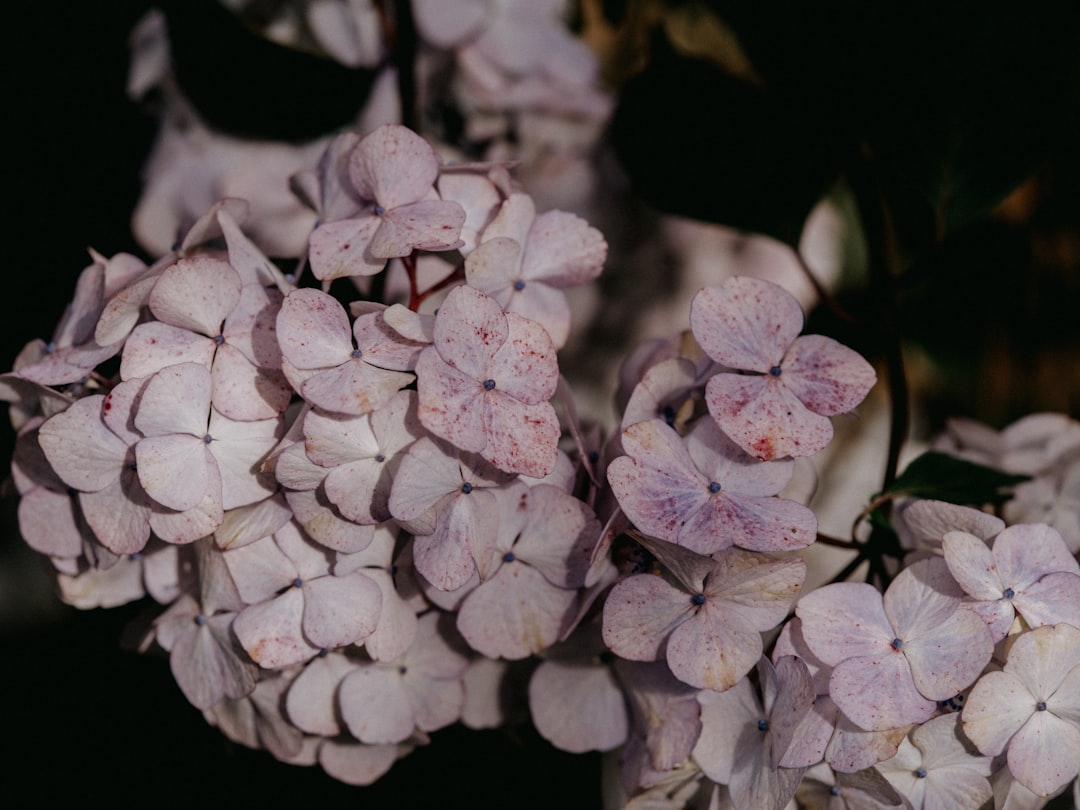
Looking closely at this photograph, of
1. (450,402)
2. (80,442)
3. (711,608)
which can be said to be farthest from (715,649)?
(80,442)

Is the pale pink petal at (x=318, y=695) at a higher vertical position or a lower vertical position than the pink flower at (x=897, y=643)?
lower

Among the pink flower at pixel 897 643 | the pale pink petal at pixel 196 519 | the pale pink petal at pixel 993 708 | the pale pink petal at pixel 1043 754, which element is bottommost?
the pale pink petal at pixel 1043 754

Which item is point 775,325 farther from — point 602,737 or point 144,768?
point 144,768

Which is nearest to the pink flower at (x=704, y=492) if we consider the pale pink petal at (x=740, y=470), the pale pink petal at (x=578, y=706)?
the pale pink petal at (x=740, y=470)

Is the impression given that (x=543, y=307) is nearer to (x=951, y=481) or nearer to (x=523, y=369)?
(x=523, y=369)

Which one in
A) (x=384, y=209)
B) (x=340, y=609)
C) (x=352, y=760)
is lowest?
(x=352, y=760)

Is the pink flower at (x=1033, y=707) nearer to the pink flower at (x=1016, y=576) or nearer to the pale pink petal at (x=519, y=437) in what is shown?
the pink flower at (x=1016, y=576)
